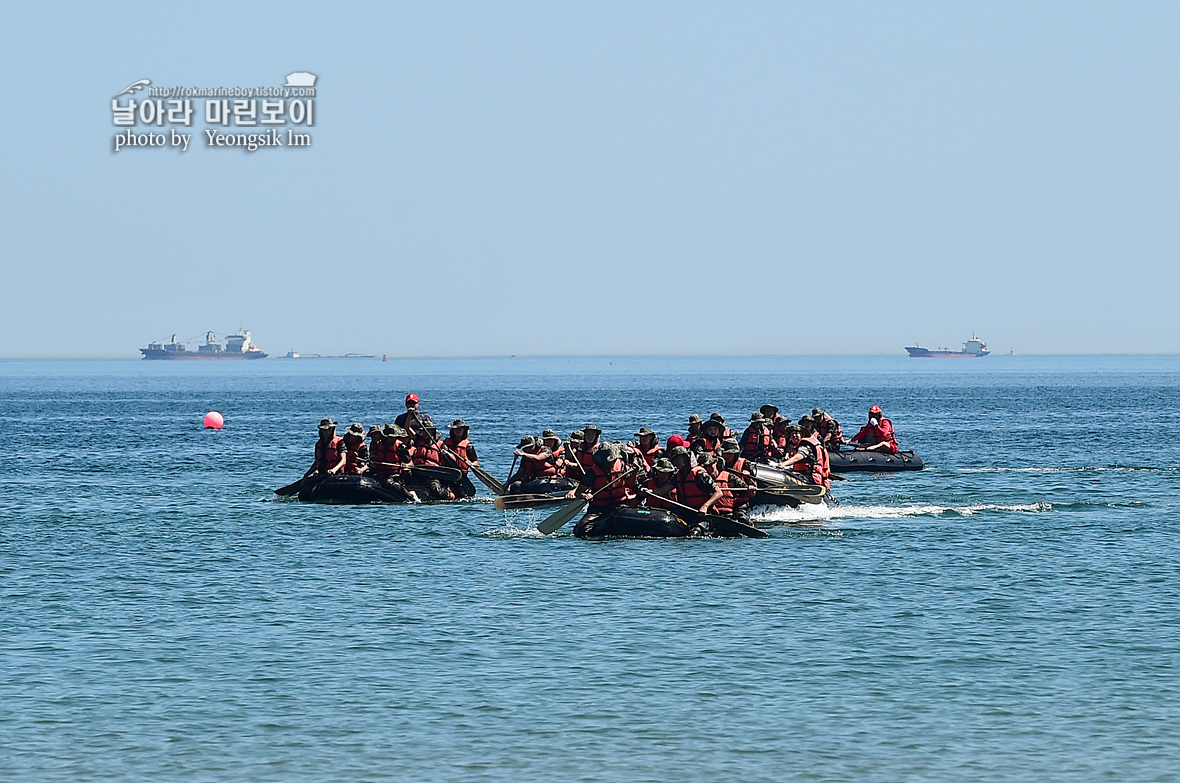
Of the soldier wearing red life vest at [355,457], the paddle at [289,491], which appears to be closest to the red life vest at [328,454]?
the soldier wearing red life vest at [355,457]

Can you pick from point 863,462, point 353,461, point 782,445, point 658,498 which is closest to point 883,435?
point 863,462

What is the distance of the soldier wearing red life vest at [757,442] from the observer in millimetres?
45312

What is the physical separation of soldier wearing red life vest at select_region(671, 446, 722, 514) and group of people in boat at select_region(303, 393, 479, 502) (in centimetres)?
1166

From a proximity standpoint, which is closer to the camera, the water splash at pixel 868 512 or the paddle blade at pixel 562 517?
the paddle blade at pixel 562 517

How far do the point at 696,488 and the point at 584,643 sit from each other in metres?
11.5

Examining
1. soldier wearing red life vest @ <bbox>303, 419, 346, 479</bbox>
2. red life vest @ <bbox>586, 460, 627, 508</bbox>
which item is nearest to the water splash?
red life vest @ <bbox>586, 460, 627, 508</bbox>

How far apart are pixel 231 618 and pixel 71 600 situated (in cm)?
398

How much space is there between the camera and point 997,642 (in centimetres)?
2347

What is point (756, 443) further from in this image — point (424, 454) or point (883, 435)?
point (883, 435)

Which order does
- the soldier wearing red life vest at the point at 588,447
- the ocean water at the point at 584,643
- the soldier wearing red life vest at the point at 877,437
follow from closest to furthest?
the ocean water at the point at 584,643 → the soldier wearing red life vest at the point at 588,447 → the soldier wearing red life vest at the point at 877,437

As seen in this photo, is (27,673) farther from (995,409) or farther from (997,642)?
(995,409)

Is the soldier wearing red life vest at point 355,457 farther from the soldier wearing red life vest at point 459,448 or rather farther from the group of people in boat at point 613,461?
the soldier wearing red life vest at point 459,448

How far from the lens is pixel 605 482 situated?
35094mm

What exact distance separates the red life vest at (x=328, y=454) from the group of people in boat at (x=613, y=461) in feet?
0.10
